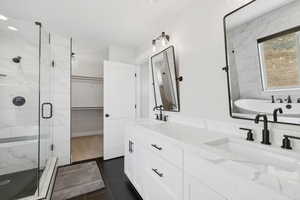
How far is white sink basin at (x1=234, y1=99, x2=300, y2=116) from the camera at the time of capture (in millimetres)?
898

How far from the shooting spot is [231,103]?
4.09 feet

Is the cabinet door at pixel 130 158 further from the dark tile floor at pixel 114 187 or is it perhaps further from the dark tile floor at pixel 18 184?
the dark tile floor at pixel 18 184

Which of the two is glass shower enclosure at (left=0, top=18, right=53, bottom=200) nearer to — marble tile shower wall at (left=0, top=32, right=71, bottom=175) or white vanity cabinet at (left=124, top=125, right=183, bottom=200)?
marble tile shower wall at (left=0, top=32, right=71, bottom=175)

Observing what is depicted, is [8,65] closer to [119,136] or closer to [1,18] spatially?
[1,18]

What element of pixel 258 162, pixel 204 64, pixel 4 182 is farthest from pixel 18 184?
pixel 204 64

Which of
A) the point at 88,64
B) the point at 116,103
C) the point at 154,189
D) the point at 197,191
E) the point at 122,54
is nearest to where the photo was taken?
the point at 197,191

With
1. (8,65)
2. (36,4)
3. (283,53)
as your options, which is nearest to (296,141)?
(283,53)

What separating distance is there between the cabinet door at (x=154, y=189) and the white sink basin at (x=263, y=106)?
3.09 feet

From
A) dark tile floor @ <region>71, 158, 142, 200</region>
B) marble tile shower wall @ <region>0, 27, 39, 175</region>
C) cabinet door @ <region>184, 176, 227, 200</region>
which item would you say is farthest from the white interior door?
cabinet door @ <region>184, 176, 227, 200</region>

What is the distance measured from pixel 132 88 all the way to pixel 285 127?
2.56 metres

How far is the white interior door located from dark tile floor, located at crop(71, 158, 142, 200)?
0.41 m

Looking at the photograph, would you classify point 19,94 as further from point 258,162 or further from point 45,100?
point 258,162

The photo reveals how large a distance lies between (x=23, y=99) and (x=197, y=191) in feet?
9.10

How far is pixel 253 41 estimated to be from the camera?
1091 mm
